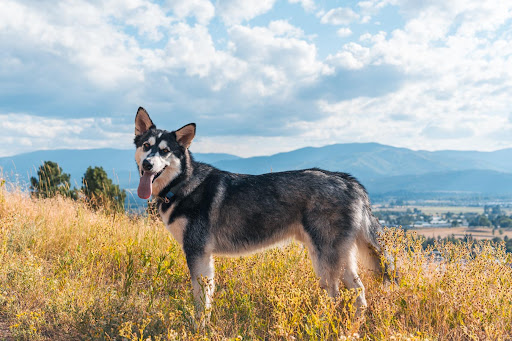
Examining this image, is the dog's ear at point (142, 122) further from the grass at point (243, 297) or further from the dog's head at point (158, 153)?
the grass at point (243, 297)

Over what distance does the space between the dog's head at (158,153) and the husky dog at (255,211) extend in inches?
0.5

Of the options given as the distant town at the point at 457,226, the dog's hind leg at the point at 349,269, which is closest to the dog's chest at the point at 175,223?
the dog's hind leg at the point at 349,269

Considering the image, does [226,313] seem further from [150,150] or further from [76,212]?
[76,212]

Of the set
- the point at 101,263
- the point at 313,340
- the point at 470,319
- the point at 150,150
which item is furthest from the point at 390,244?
the point at 101,263

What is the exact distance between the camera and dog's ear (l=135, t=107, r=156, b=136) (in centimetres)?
505

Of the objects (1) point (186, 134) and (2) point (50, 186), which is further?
(2) point (50, 186)

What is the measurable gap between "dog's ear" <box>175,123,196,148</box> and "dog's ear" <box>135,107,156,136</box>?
53 centimetres

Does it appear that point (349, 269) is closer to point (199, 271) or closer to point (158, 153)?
point (199, 271)

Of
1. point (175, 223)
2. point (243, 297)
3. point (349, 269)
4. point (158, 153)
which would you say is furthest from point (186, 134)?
point (349, 269)

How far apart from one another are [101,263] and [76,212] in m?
3.68

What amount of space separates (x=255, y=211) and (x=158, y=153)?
149cm

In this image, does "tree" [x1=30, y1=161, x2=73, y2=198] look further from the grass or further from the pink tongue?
the pink tongue

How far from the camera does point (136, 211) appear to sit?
9.34 meters

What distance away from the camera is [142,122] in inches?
204
